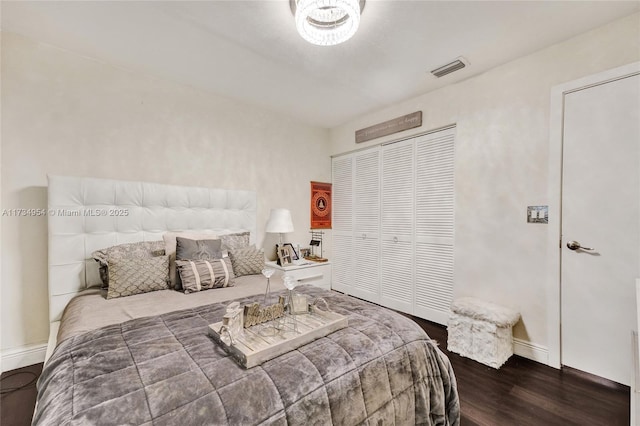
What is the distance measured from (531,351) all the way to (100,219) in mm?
3750

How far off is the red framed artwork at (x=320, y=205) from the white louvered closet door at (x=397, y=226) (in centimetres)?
96

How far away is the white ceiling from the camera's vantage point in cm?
177

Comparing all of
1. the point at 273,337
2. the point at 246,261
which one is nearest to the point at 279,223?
the point at 246,261

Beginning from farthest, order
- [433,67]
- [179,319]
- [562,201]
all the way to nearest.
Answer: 1. [433,67]
2. [562,201]
3. [179,319]

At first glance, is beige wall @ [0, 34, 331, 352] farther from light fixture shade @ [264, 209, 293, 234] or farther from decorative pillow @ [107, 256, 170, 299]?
decorative pillow @ [107, 256, 170, 299]

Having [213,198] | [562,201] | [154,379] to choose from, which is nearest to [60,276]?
[213,198]

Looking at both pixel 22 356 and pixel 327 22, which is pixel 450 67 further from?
pixel 22 356

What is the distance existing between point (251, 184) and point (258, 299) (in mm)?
1840

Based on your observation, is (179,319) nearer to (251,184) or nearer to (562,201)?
(251,184)

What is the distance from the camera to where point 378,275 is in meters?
3.59

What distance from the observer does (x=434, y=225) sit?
2996mm

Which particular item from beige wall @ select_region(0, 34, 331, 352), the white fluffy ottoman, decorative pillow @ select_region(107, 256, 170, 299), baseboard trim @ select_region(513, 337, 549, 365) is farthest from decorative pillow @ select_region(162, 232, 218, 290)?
baseboard trim @ select_region(513, 337, 549, 365)

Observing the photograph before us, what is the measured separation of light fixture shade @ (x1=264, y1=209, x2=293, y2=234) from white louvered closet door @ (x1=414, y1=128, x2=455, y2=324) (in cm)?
151

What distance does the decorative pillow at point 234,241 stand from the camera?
2.70 m
